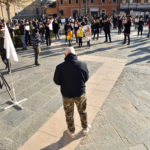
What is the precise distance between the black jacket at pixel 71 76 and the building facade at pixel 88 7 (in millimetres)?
51169

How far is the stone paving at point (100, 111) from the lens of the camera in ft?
12.0

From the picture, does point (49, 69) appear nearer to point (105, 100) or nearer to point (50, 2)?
point (105, 100)

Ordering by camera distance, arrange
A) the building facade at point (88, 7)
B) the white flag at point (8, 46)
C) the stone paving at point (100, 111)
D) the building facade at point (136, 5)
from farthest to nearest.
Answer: the building facade at point (88, 7) < the building facade at point (136, 5) < the white flag at point (8, 46) < the stone paving at point (100, 111)

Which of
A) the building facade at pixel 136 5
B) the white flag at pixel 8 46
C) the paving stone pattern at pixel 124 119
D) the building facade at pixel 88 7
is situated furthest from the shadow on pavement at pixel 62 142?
the building facade at pixel 88 7

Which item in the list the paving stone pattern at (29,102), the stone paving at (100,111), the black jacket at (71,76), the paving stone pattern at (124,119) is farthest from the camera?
the paving stone pattern at (29,102)

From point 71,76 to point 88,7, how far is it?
52176mm

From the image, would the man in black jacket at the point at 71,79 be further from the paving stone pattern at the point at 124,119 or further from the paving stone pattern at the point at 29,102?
the paving stone pattern at the point at 29,102

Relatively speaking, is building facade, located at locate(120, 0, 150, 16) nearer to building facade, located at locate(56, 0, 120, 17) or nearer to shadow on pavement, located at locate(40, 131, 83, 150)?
building facade, located at locate(56, 0, 120, 17)

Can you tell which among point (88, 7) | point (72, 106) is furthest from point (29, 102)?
point (88, 7)

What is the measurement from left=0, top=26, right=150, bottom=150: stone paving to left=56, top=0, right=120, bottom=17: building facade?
4702 cm

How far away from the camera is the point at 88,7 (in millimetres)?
51250

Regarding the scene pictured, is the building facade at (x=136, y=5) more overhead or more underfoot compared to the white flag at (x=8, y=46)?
more overhead

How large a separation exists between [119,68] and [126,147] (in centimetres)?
487

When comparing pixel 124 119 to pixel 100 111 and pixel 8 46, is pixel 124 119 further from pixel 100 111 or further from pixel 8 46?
pixel 8 46
